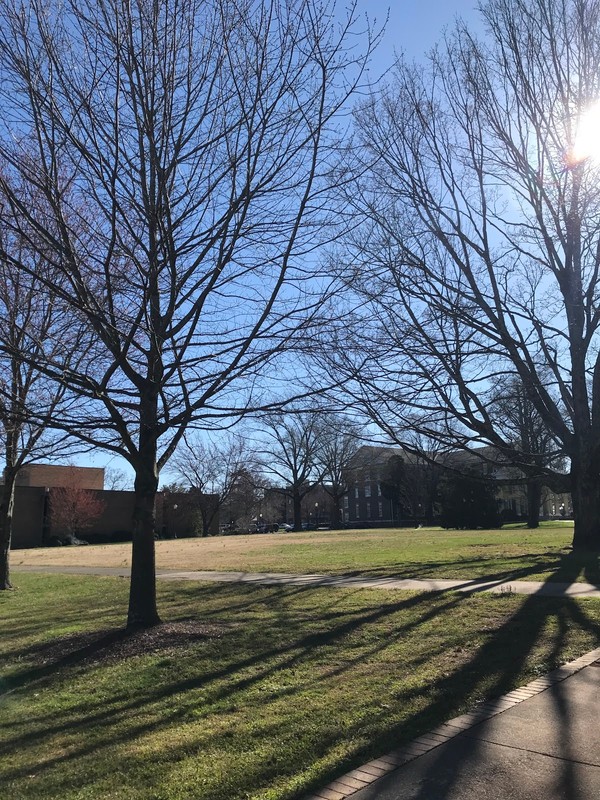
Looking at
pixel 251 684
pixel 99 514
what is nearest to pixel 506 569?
pixel 251 684

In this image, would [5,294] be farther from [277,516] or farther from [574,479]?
[277,516]

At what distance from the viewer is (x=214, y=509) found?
7188 cm

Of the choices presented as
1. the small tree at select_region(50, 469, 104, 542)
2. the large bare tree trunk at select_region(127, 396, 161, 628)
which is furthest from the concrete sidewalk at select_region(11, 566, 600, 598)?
the small tree at select_region(50, 469, 104, 542)

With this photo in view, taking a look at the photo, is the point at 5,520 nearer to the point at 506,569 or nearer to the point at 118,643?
the point at 118,643

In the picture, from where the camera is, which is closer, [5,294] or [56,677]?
[56,677]

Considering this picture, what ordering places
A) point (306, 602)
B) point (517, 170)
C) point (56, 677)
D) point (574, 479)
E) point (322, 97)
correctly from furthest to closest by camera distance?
1. point (574, 479)
2. point (517, 170)
3. point (306, 602)
4. point (322, 97)
5. point (56, 677)

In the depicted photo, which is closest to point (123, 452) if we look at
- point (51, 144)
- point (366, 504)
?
point (51, 144)

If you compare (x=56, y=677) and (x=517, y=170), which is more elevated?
(x=517, y=170)

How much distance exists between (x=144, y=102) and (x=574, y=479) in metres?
14.2

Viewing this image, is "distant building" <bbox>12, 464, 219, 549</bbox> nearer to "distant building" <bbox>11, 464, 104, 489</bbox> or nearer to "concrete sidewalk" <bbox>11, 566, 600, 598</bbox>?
"distant building" <bbox>11, 464, 104, 489</bbox>

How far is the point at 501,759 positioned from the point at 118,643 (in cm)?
486

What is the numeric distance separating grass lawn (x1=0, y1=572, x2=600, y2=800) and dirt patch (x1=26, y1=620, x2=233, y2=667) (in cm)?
3

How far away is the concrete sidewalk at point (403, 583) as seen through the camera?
1005 cm

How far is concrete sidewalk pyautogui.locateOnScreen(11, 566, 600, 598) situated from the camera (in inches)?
396
